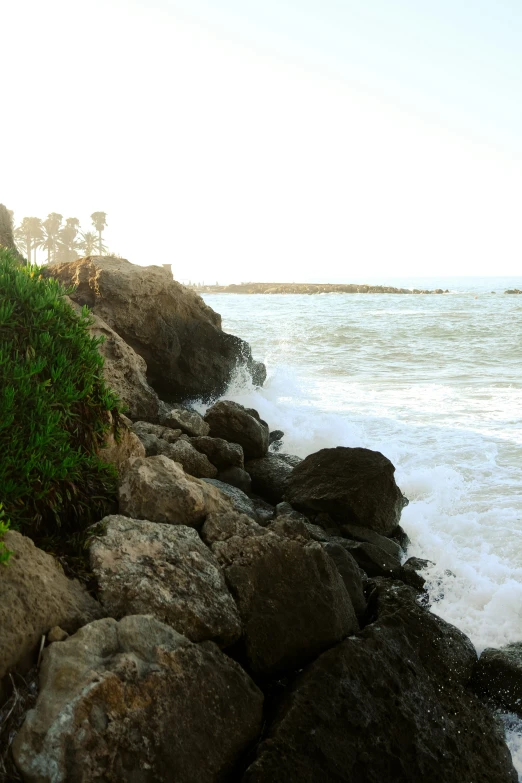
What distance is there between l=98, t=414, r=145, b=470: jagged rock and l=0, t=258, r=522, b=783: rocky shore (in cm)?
2

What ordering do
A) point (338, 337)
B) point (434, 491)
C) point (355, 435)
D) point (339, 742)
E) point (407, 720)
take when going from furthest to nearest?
1. point (338, 337)
2. point (355, 435)
3. point (434, 491)
4. point (407, 720)
5. point (339, 742)

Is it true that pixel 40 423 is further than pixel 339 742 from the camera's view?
Yes

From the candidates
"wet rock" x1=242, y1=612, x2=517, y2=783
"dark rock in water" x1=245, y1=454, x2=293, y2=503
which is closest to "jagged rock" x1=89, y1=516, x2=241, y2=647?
"wet rock" x1=242, y1=612, x2=517, y2=783

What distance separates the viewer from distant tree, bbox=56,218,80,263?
6334 centimetres

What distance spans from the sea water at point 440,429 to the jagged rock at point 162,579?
2017 mm

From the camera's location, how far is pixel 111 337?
25.3 feet

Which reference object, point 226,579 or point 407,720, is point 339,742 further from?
point 226,579

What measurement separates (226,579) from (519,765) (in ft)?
6.69

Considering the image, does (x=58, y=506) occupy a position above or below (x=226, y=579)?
above

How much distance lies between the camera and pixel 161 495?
4.36 meters

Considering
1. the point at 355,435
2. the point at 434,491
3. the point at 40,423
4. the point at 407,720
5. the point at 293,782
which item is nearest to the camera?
the point at 293,782

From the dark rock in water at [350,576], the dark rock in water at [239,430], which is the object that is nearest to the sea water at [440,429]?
the dark rock in water at [350,576]

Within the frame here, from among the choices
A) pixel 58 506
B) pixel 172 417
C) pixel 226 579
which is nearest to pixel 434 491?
pixel 172 417

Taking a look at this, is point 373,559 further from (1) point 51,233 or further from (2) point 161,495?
(1) point 51,233
